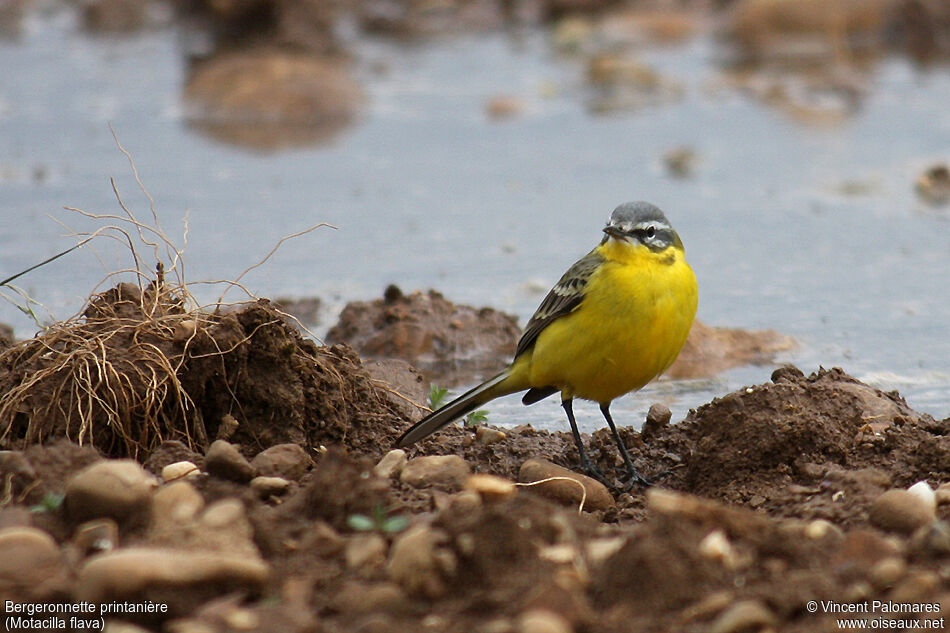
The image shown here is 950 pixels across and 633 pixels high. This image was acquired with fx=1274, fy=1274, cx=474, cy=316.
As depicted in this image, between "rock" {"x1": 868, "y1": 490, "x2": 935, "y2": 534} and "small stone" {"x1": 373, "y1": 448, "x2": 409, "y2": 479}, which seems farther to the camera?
"small stone" {"x1": 373, "y1": 448, "x2": 409, "y2": 479}

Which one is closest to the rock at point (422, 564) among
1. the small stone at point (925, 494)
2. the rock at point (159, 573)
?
the rock at point (159, 573)

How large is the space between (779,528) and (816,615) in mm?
461

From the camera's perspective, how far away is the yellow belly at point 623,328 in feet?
21.1

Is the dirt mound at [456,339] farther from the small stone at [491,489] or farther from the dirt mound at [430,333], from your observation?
the small stone at [491,489]

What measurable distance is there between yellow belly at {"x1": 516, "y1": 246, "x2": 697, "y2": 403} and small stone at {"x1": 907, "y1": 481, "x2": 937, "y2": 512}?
1664mm

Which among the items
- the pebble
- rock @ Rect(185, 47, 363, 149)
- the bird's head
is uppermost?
rock @ Rect(185, 47, 363, 149)

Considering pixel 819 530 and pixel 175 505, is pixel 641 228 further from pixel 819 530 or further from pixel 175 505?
pixel 175 505

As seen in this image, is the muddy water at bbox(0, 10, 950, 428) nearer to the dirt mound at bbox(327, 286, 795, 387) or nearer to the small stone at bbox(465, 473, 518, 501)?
the dirt mound at bbox(327, 286, 795, 387)

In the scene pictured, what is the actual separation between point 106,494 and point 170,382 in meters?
1.47

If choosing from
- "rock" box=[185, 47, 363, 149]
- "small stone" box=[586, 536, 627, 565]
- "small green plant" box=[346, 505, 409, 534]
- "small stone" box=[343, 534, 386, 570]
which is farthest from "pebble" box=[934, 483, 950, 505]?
"rock" box=[185, 47, 363, 149]

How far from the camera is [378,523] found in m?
4.48

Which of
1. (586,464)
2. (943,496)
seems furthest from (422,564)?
(586,464)

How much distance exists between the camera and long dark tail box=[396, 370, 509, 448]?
20.6ft

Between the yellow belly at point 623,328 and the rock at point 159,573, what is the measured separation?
2.81m
